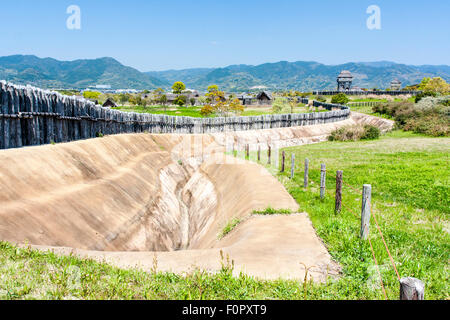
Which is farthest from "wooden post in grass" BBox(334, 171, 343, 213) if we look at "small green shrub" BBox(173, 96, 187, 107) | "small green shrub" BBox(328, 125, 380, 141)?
"small green shrub" BBox(173, 96, 187, 107)

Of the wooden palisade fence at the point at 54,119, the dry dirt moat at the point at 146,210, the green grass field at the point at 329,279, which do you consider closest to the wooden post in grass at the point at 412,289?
the green grass field at the point at 329,279

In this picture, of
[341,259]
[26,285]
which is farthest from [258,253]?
[26,285]

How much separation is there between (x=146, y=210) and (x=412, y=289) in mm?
14505

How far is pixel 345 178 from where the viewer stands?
16.1 meters

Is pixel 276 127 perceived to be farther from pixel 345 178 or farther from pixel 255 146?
pixel 345 178

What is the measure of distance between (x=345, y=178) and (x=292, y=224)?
6.69 m

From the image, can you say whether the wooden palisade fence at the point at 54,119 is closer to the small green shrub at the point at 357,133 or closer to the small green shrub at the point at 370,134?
the small green shrub at the point at 357,133

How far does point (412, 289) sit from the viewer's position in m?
4.02

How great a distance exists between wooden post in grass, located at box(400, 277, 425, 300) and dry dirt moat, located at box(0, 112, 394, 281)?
2.63 meters

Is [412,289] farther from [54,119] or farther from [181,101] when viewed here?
[181,101]

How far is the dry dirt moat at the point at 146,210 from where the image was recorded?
8.05 metres

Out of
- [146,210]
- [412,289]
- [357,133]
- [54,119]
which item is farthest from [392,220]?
[357,133]

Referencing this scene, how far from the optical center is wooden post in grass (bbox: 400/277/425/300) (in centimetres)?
398

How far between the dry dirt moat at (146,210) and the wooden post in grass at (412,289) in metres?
2.63
